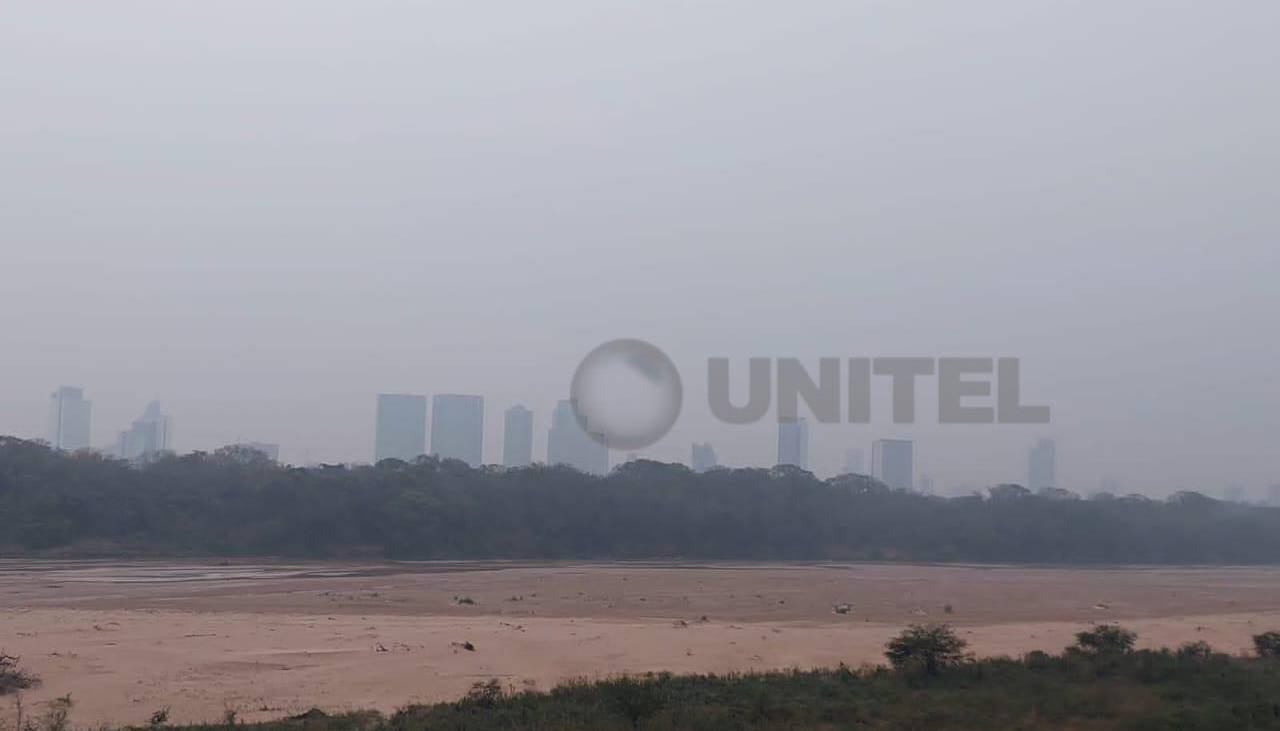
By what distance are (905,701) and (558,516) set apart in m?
60.5

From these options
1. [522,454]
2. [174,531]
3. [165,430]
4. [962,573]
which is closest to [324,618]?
[962,573]

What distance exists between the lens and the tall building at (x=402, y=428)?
107 metres

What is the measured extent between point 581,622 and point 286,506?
46818 mm

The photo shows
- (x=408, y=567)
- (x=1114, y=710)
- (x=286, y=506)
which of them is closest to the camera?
(x=1114, y=710)

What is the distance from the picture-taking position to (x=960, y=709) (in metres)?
13.8

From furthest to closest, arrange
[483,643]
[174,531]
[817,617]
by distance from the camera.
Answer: [174,531] → [817,617] → [483,643]

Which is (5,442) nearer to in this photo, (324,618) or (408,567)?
(408,567)

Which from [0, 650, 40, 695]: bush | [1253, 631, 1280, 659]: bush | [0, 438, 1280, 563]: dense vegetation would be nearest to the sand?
[0, 650, 40, 695]: bush

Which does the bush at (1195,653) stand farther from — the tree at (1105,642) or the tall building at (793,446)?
the tall building at (793,446)

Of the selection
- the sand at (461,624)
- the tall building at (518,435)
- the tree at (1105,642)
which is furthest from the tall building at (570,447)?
the tree at (1105,642)

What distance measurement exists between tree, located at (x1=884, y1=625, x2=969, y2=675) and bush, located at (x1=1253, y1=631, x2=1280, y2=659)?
509cm

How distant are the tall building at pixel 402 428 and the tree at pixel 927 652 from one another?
3633 inches

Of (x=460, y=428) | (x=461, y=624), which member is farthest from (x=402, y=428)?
(x=461, y=624)

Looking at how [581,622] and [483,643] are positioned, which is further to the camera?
[581,622]
